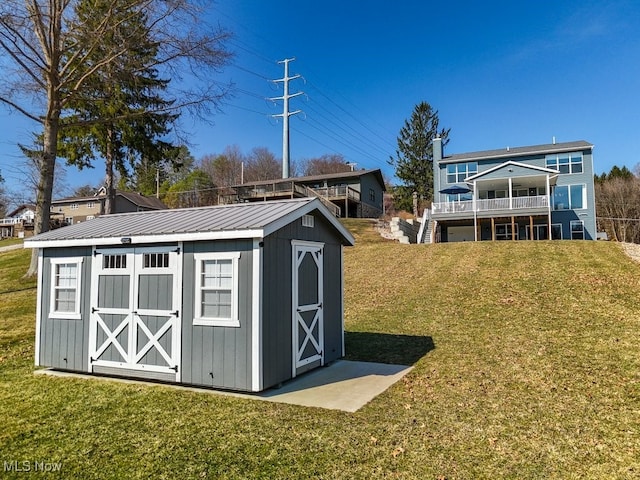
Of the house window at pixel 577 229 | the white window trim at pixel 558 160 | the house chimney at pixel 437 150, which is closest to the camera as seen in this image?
the house window at pixel 577 229

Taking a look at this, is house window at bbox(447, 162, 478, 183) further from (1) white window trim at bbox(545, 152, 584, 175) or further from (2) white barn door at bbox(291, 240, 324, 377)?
(2) white barn door at bbox(291, 240, 324, 377)

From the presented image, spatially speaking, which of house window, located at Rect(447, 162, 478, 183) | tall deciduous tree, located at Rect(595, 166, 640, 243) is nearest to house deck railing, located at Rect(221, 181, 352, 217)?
house window, located at Rect(447, 162, 478, 183)

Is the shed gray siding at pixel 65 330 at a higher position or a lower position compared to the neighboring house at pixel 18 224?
lower

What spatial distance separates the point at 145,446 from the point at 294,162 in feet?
192

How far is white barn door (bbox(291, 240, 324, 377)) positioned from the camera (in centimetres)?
729

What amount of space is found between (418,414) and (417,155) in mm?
41494

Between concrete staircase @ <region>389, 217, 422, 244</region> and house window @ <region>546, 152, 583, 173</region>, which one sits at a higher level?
house window @ <region>546, 152, 583, 173</region>

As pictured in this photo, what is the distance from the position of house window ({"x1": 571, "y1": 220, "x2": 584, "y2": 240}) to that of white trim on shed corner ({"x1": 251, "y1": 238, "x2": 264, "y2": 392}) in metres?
26.5

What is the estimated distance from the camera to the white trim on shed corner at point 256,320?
6.26 meters

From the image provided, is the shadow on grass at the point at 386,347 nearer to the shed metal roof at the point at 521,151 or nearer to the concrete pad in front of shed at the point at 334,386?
the concrete pad in front of shed at the point at 334,386

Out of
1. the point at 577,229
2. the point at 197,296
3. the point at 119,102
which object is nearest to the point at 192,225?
the point at 197,296

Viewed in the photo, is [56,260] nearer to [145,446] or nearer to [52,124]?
[145,446]

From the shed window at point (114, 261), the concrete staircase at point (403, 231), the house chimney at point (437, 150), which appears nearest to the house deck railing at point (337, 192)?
the house chimney at point (437, 150)

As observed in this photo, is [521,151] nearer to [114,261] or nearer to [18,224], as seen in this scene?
[114,261]
